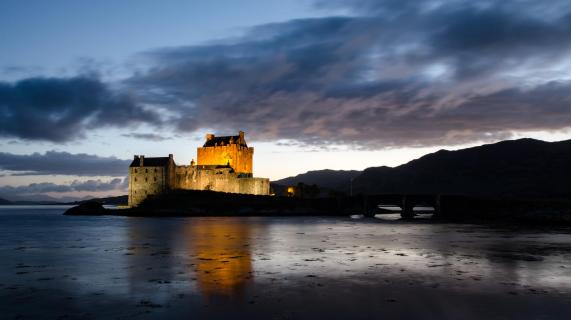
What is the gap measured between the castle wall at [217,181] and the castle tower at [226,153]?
6344 millimetres

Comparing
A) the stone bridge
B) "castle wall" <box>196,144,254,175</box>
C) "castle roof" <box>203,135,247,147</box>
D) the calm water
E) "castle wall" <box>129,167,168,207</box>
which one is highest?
"castle roof" <box>203,135,247,147</box>

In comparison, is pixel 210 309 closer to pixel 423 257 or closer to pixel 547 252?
pixel 423 257

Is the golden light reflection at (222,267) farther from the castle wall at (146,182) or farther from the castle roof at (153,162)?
the castle roof at (153,162)

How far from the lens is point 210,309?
1445 cm

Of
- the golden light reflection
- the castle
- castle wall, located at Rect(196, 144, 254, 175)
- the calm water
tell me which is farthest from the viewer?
castle wall, located at Rect(196, 144, 254, 175)

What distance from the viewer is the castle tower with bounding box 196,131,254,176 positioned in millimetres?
122925

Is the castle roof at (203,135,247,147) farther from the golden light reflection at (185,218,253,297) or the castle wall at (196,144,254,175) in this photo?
the golden light reflection at (185,218,253,297)

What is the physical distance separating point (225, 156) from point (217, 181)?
12.4m

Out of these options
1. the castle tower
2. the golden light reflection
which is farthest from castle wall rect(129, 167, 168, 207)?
the golden light reflection

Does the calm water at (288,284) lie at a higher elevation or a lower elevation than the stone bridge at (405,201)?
lower

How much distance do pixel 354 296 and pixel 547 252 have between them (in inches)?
798

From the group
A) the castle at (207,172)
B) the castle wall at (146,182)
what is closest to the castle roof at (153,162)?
the castle at (207,172)

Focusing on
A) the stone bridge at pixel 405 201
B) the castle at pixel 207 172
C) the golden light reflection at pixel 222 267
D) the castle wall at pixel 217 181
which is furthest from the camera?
the castle wall at pixel 217 181

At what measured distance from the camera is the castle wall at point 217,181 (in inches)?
4257
